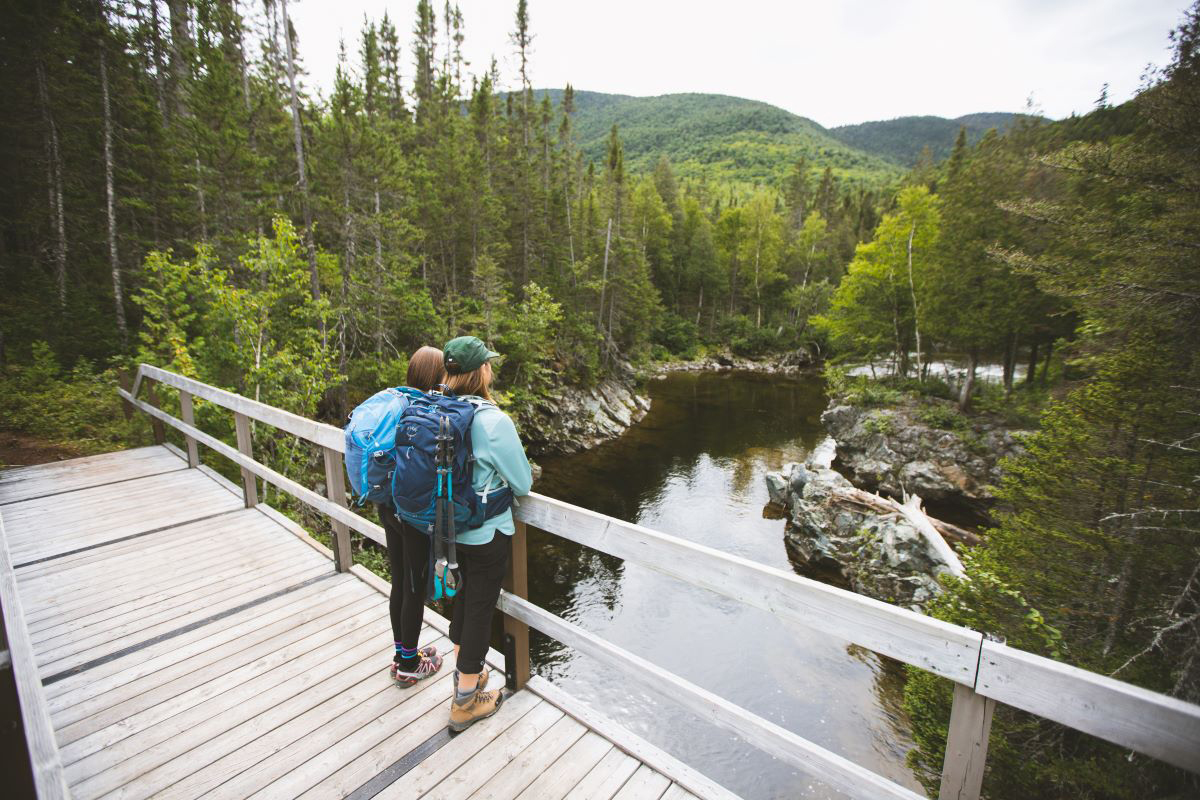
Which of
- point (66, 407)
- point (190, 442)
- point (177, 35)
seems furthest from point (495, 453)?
point (177, 35)

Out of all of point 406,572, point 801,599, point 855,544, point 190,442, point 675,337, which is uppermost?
point 801,599

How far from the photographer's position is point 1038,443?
7.46m

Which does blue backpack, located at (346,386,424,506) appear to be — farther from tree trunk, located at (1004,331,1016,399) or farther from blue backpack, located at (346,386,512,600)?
tree trunk, located at (1004,331,1016,399)

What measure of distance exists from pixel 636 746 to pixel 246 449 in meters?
5.11

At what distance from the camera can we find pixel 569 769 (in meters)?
2.52

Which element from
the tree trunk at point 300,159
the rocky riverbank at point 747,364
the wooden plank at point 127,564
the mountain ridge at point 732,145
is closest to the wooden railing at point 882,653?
the wooden plank at point 127,564

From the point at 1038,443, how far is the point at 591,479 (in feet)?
43.5

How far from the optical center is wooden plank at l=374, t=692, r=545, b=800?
2.45 meters

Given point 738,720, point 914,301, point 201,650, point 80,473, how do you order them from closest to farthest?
point 738,720 → point 201,650 → point 80,473 → point 914,301

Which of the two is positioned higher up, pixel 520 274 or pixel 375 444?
pixel 520 274

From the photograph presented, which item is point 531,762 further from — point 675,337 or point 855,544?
point 675,337

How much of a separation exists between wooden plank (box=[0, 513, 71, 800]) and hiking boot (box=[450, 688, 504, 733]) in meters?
1.80

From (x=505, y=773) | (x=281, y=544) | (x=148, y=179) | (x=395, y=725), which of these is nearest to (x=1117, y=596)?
(x=505, y=773)

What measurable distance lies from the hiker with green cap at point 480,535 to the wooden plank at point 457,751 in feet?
0.21
